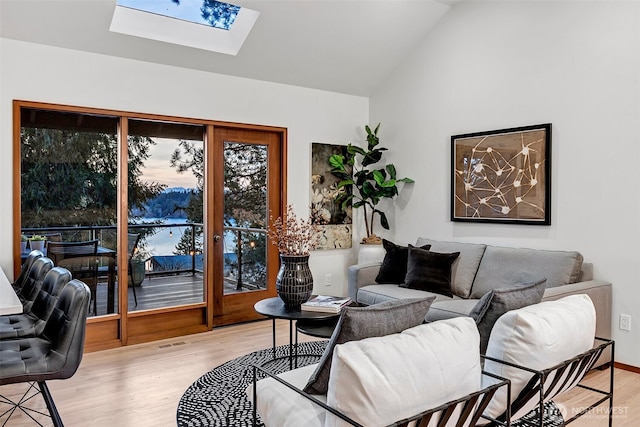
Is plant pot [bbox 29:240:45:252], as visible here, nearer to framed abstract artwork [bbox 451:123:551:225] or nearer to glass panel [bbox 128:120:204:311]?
glass panel [bbox 128:120:204:311]

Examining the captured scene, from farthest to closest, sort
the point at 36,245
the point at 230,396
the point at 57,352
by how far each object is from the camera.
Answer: the point at 36,245, the point at 230,396, the point at 57,352

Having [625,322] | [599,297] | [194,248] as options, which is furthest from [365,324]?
[194,248]

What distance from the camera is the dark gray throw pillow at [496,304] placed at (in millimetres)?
2115

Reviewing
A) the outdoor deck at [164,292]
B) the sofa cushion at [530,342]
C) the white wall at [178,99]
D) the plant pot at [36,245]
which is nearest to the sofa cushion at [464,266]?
the white wall at [178,99]

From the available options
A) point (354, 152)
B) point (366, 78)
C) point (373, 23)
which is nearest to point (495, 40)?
point (373, 23)

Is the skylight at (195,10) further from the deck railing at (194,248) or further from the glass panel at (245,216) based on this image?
the deck railing at (194,248)

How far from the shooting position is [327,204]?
5.39m

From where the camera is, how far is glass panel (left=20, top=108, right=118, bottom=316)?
3713mm

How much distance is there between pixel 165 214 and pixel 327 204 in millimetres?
1822

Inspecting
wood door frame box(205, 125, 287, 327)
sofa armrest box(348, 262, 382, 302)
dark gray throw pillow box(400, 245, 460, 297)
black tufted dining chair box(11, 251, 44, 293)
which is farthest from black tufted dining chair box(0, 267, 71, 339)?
dark gray throw pillow box(400, 245, 460, 297)

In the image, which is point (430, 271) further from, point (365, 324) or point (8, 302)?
point (8, 302)

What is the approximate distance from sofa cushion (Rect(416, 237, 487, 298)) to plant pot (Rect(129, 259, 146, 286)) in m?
2.77

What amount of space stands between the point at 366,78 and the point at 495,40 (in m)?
1.47

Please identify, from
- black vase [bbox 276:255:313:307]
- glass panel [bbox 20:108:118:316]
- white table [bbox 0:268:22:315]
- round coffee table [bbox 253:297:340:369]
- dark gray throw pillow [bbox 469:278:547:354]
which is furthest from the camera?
glass panel [bbox 20:108:118:316]
